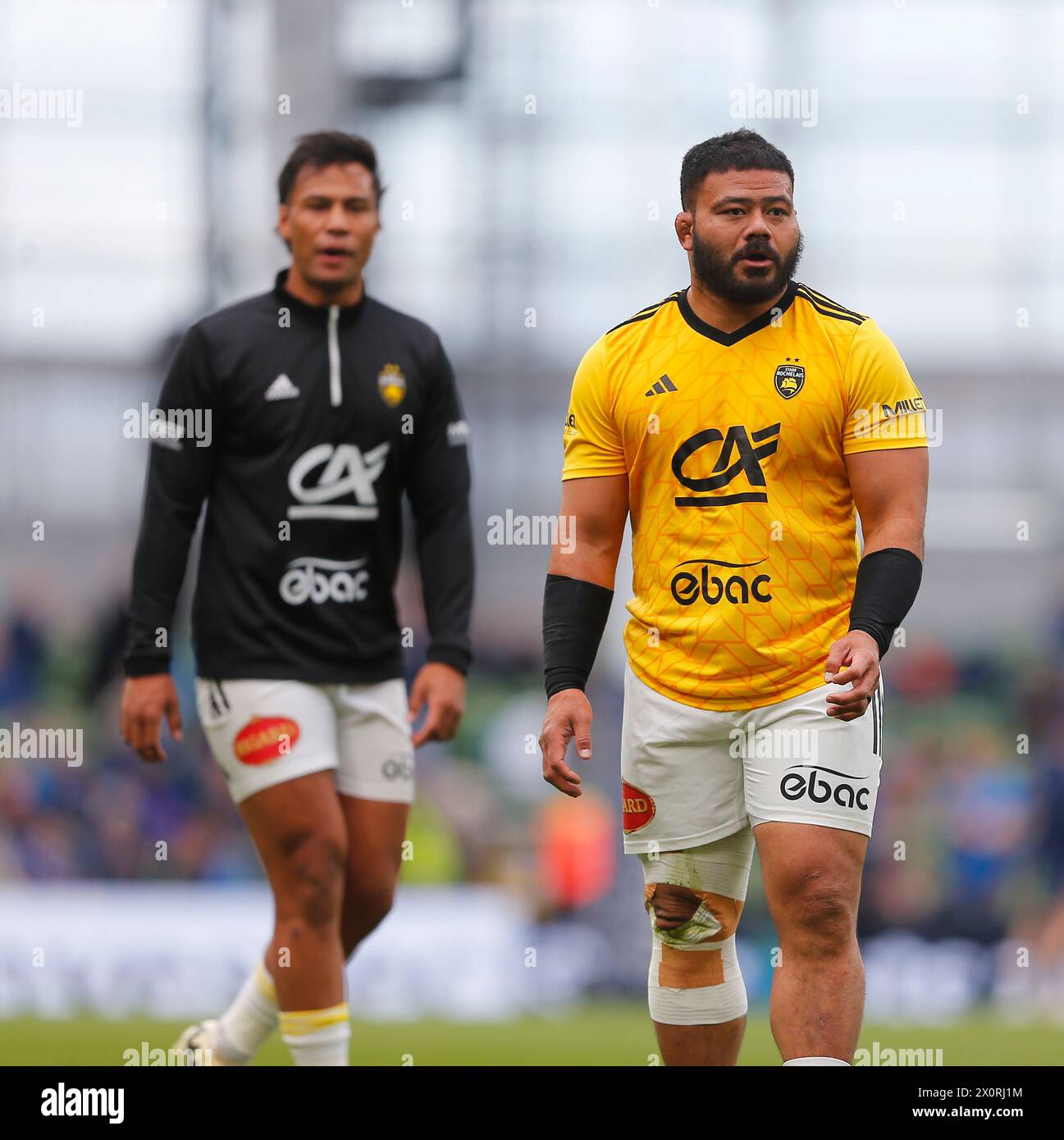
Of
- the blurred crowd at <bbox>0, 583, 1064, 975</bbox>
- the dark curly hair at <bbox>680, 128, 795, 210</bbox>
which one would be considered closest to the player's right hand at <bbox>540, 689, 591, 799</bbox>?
the dark curly hair at <bbox>680, 128, 795, 210</bbox>

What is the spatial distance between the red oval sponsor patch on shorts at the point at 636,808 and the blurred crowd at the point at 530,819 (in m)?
6.37

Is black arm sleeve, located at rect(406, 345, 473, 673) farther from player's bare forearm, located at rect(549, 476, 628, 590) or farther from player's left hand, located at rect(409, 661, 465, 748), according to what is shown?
player's bare forearm, located at rect(549, 476, 628, 590)

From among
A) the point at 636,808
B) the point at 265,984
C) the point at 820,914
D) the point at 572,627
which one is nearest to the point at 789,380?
the point at 572,627

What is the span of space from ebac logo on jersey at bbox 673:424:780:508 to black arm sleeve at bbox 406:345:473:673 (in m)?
1.30

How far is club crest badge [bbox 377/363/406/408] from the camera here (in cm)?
573

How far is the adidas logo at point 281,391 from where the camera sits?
5.60 metres

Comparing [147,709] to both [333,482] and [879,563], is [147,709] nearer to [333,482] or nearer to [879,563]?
[333,482]

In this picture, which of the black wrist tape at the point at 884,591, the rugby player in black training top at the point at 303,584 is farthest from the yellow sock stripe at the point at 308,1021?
the black wrist tape at the point at 884,591

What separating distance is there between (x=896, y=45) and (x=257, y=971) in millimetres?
17232

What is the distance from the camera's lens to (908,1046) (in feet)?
28.4

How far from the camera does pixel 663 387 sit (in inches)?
188

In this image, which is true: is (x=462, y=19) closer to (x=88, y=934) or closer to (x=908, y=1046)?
(x=88, y=934)

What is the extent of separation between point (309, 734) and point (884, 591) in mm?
1859
